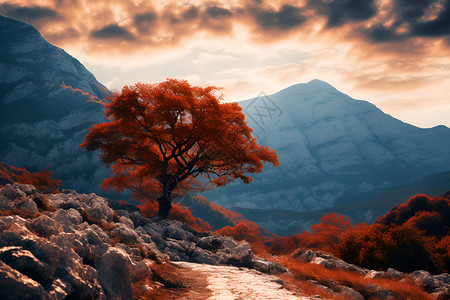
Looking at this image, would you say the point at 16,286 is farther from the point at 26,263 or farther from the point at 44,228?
the point at 44,228

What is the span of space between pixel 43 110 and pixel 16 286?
14704cm

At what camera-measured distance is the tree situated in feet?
63.1

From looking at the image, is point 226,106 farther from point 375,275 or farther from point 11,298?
point 11,298

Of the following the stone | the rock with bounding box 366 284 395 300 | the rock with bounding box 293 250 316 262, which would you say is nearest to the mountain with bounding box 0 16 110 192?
the rock with bounding box 293 250 316 262

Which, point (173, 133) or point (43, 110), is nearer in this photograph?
point (173, 133)

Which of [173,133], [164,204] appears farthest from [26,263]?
[164,204]

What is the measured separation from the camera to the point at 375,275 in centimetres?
1103

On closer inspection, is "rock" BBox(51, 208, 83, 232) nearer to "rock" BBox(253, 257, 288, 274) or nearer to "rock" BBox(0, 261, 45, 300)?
"rock" BBox(0, 261, 45, 300)

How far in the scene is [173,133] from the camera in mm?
19422

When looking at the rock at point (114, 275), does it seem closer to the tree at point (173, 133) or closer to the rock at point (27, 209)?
the rock at point (27, 209)

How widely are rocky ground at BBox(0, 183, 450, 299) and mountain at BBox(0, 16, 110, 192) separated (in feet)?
331

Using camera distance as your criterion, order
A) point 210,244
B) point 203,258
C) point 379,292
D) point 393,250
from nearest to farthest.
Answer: point 379,292 < point 203,258 < point 210,244 < point 393,250

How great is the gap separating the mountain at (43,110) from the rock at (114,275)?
10461 centimetres

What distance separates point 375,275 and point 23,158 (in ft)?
410
